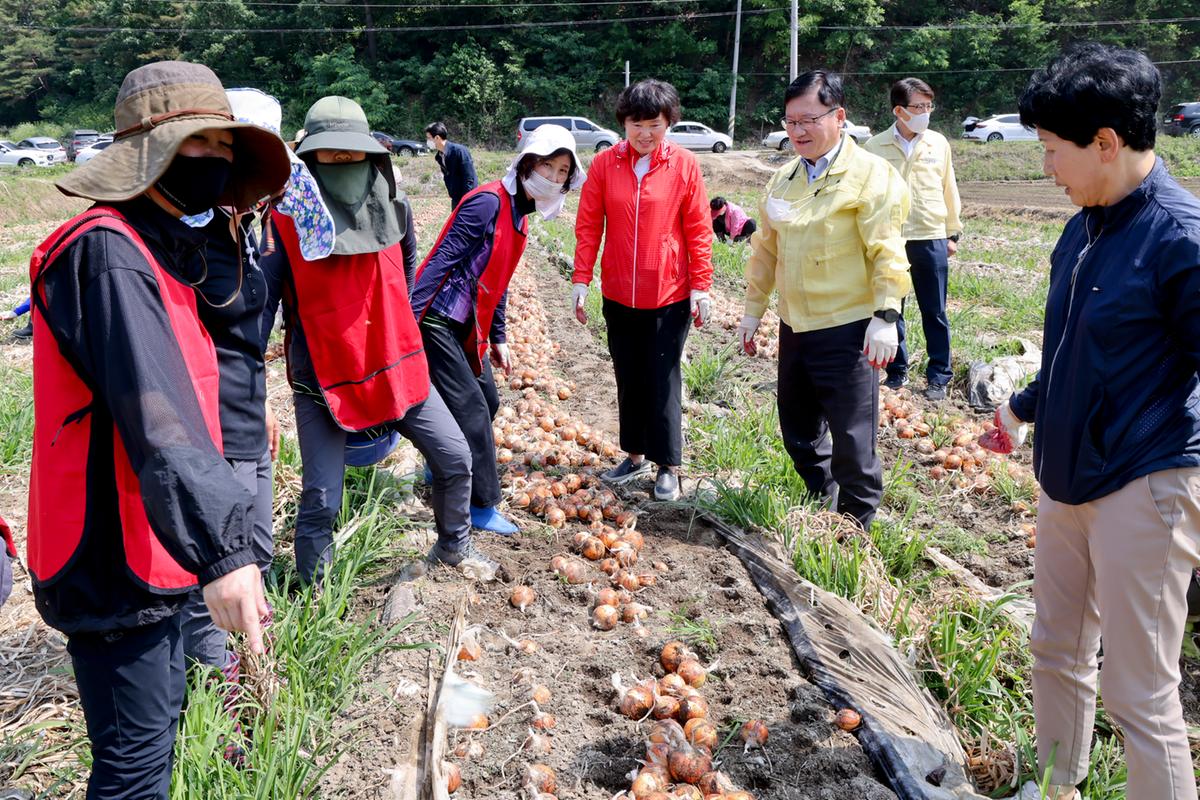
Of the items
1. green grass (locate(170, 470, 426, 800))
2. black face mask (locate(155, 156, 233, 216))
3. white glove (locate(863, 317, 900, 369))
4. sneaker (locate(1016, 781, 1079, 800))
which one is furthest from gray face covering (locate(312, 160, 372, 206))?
sneaker (locate(1016, 781, 1079, 800))

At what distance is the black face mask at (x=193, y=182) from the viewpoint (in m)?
1.53

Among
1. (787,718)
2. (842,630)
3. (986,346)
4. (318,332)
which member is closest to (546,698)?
(787,718)

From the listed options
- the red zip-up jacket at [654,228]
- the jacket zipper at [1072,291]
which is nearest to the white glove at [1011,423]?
the jacket zipper at [1072,291]

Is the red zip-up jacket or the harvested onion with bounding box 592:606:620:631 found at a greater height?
the red zip-up jacket

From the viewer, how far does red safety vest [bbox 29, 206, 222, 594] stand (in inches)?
52.6

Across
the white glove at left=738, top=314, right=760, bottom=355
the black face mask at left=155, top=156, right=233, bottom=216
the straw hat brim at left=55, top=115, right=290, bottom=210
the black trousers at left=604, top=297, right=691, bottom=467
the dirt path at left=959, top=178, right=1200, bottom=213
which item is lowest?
the dirt path at left=959, top=178, right=1200, bottom=213

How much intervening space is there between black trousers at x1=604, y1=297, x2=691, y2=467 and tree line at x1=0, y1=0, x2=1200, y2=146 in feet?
104

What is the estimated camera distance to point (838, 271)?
2.93 m

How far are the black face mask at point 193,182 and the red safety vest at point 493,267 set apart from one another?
151 cm

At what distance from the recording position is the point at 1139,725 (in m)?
1.59

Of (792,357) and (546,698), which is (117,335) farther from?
(792,357)

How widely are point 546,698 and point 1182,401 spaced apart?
5.60ft

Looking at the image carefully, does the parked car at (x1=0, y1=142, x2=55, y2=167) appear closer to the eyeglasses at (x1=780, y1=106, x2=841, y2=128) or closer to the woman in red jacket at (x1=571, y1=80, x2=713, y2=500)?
the woman in red jacket at (x1=571, y1=80, x2=713, y2=500)

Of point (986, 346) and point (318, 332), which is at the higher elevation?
point (318, 332)
